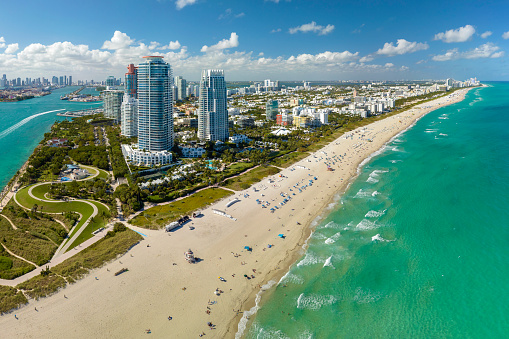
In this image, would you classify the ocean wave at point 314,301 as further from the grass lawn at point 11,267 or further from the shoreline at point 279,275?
the grass lawn at point 11,267

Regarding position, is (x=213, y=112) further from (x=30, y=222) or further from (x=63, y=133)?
(x=63, y=133)

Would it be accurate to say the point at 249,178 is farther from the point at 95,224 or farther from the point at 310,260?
the point at 95,224

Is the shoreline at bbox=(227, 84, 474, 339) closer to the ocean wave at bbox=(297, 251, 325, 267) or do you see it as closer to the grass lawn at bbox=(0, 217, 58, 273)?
the ocean wave at bbox=(297, 251, 325, 267)

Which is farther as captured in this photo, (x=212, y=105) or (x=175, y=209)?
(x=212, y=105)

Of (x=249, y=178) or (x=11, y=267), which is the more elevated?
(x=249, y=178)

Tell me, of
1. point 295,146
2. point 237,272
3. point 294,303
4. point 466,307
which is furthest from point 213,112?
point 466,307

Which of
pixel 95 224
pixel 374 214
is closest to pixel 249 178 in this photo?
pixel 374 214

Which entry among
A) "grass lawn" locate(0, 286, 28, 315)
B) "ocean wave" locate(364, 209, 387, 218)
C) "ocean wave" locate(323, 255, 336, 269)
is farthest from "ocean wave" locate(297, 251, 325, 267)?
"grass lawn" locate(0, 286, 28, 315)
